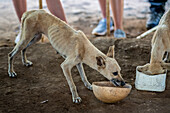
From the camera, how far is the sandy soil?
8.38ft

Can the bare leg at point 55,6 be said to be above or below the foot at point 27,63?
above

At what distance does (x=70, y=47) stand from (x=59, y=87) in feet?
1.94

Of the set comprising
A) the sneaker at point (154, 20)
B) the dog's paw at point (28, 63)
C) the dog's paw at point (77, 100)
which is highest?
the dog's paw at point (28, 63)

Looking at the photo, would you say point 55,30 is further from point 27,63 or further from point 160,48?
point 160,48

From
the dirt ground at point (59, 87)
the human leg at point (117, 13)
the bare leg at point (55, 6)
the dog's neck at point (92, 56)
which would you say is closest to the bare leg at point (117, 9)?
the human leg at point (117, 13)

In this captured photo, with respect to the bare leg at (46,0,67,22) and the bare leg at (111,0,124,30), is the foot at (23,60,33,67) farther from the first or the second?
the bare leg at (111,0,124,30)

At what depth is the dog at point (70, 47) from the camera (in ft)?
8.41

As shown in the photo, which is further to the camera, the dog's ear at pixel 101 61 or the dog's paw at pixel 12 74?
the dog's paw at pixel 12 74

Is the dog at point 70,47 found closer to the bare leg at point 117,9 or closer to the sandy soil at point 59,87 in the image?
the sandy soil at point 59,87

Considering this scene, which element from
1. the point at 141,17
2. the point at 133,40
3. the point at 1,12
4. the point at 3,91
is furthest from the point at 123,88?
the point at 1,12

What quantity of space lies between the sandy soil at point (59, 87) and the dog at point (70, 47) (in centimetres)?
21

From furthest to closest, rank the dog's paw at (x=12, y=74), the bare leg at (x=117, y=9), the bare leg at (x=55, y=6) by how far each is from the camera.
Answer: the bare leg at (x=117, y=9) < the bare leg at (x=55, y=6) < the dog's paw at (x=12, y=74)

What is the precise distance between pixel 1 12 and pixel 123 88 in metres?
6.15

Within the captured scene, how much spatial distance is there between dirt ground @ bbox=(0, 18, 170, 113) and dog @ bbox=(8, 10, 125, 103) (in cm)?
20
